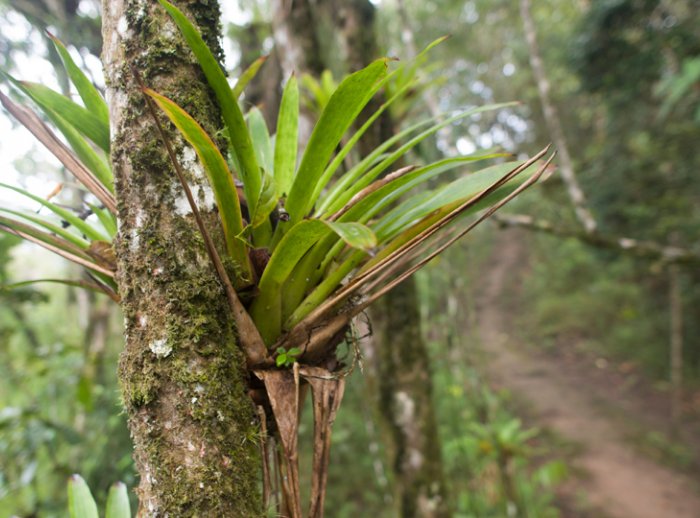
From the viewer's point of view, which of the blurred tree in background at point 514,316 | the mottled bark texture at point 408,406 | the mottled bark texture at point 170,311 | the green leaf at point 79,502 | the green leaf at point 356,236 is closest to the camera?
the green leaf at point 356,236

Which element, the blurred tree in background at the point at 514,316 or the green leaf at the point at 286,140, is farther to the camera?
the blurred tree in background at the point at 514,316

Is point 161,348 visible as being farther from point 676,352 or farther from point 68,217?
point 676,352

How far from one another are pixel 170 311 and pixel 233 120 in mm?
364

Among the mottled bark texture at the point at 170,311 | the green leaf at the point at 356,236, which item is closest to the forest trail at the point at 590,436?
the mottled bark texture at the point at 170,311

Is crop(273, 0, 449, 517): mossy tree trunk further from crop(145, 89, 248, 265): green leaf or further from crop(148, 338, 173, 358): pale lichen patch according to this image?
crop(148, 338, 173, 358): pale lichen patch

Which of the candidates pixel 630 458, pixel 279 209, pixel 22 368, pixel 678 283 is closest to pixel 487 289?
pixel 678 283

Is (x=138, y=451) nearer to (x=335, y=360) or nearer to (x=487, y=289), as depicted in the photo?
(x=335, y=360)

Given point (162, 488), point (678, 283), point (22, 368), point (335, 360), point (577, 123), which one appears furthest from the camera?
point (577, 123)

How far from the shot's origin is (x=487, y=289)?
1417cm

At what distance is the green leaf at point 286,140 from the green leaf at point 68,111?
358 mm

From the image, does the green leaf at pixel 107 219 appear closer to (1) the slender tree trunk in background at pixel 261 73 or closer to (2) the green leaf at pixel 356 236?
(2) the green leaf at pixel 356 236

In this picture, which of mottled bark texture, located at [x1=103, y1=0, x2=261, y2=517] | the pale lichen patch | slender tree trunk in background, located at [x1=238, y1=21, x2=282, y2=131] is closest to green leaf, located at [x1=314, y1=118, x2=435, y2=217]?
mottled bark texture, located at [x1=103, y1=0, x2=261, y2=517]

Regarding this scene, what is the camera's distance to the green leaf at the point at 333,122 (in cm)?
69

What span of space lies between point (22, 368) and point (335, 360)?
309 cm
